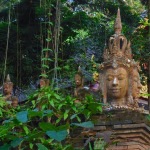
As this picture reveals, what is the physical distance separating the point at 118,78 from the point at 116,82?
0.29ft

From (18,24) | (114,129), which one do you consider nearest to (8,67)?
(18,24)

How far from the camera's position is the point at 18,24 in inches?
326

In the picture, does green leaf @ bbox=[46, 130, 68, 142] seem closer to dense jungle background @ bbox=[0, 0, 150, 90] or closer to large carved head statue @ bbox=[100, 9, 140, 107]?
large carved head statue @ bbox=[100, 9, 140, 107]

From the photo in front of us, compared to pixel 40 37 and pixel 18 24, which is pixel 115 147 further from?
pixel 18 24

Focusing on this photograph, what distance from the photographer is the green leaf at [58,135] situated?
56.8 inches

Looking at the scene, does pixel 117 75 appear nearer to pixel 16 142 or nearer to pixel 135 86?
pixel 135 86

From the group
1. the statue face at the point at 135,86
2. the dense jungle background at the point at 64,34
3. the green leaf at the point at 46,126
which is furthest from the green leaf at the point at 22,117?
the dense jungle background at the point at 64,34

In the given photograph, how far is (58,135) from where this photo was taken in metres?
1.46

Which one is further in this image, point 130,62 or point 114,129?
point 130,62

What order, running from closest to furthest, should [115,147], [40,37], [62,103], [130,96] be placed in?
[62,103] → [115,147] → [130,96] → [40,37]

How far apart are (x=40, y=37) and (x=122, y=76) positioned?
2.81 metres

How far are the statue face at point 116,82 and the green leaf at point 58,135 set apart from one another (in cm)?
355

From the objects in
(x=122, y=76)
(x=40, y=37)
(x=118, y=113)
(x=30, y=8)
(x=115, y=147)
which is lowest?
(x=115, y=147)

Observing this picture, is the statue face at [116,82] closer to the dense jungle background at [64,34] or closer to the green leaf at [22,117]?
the dense jungle background at [64,34]
